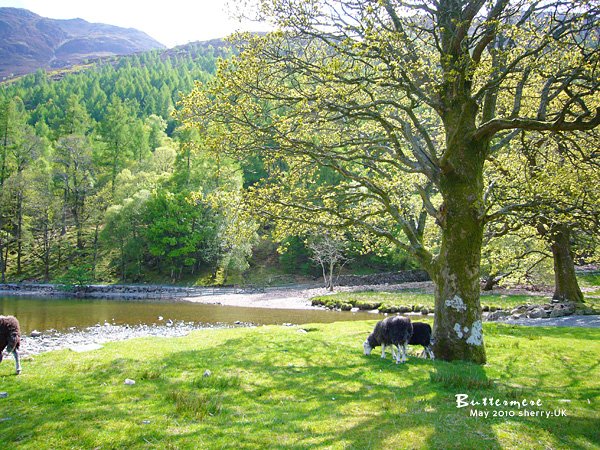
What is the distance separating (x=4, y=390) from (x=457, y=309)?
11.5 metres

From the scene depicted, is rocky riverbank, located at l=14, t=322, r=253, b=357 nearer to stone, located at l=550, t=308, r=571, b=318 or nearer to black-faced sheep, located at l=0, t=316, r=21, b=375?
black-faced sheep, located at l=0, t=316, r=21, b=375

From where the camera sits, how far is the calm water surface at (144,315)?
29.5 metres

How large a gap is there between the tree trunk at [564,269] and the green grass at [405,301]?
639 centimetres

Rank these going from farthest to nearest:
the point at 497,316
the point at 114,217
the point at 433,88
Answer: the point at 114,217, the point at 497,316, the point at 433,88

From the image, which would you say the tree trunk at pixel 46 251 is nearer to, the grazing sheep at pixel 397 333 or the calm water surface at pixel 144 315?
the calm water surface at pixel 144 315

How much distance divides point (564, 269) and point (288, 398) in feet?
75.7

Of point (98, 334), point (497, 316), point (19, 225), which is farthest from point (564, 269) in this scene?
point (19, 225)

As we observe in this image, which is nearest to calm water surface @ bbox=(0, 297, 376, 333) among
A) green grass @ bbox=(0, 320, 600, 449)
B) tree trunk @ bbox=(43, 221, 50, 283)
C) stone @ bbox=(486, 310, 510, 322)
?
stone @ bbox=(486, 310, 510, 322)

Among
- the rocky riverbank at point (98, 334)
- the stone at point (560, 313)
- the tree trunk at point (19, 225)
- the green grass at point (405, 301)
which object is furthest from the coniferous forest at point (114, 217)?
the stone at point (560, 313)

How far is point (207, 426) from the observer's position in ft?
21.3

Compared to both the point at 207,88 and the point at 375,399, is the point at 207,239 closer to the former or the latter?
the point at 207,88

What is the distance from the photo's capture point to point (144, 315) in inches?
1342

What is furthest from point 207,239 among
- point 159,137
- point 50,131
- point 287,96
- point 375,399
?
point 50,131

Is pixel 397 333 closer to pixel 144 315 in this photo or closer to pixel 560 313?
pixel 560 313
